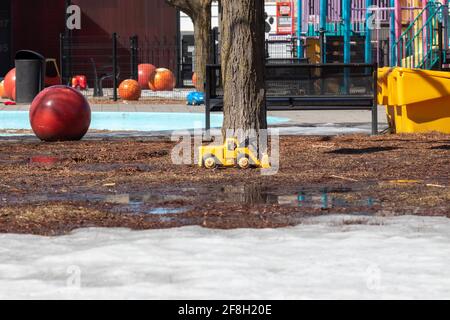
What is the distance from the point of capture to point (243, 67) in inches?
473

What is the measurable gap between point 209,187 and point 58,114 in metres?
5.96

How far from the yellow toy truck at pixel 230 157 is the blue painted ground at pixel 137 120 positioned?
8.49 m

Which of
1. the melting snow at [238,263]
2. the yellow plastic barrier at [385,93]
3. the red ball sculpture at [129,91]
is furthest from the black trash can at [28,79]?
the melting snow at [238,263]

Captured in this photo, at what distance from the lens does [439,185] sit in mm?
10141

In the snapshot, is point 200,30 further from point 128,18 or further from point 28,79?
point 128,18

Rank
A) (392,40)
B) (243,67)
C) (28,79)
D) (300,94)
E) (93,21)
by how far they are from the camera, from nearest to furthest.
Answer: (243,67) → (300,94) → (392,40) → (28,79) → (93,21)

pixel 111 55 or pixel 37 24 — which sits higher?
pixel 37 24

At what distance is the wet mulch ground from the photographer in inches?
326

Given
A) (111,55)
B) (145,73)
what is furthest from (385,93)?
(111,55)

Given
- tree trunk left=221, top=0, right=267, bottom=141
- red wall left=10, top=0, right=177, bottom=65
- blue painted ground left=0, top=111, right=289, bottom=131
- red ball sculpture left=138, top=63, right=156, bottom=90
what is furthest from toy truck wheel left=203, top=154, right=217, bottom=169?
red wall left=10, top=0, right=177, bottom=65

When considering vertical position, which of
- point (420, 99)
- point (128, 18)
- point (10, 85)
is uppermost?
point (128, 18)

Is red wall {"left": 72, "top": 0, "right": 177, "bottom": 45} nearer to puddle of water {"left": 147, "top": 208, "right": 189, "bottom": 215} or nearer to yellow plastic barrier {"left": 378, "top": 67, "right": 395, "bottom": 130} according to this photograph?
yellow plastic barrier {"left": 378, "top": 67, "right": 395, "bottom": 130}
